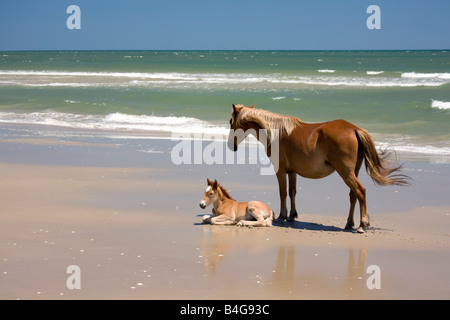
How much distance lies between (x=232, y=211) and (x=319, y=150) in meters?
1.28

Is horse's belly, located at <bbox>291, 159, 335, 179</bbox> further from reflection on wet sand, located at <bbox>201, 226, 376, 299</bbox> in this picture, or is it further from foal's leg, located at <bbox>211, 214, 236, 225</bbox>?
foal's leg, located at <bbox>211, 214, 236, 225</bbox>

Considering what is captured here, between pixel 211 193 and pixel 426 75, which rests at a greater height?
pixel 426 75

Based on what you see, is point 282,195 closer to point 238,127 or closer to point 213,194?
point 213,194

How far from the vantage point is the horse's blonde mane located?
786cm

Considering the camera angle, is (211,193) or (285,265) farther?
(211,193)

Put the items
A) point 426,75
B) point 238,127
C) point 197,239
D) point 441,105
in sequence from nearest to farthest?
point 197,239 → point 238,127 → point 441,105 → point 426,75

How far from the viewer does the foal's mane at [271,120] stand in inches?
309

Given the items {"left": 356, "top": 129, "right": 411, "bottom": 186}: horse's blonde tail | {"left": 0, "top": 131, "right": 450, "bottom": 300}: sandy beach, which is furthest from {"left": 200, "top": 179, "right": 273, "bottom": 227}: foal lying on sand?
{"left": 356, "top": 129, "right": 411, "bottom": 186}: horse's blonde tail

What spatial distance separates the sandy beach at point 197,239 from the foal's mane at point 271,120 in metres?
1.18

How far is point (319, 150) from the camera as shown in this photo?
24.9 feet

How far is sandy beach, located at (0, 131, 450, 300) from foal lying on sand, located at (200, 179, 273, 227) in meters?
0.14

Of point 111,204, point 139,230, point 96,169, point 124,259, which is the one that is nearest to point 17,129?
point 96,169

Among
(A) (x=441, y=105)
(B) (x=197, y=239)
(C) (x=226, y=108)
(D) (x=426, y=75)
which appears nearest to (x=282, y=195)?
(B) (x=197, y=239)

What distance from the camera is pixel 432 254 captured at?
6402 millimetres
